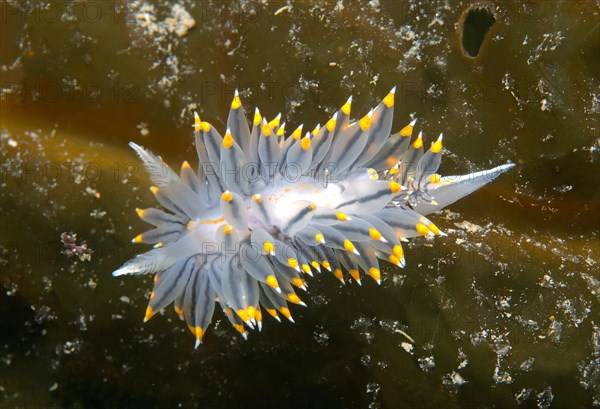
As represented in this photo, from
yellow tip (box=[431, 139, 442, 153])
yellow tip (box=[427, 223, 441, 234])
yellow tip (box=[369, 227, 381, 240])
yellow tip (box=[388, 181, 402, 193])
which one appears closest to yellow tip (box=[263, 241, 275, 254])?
yellow tip (box=[369, 227, 381, 240])

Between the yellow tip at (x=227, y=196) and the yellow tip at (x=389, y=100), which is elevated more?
the yellow tip at (x=389, y=100)

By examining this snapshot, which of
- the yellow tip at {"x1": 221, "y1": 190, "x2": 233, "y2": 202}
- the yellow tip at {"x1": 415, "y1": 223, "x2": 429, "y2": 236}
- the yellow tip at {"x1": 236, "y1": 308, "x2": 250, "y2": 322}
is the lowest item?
the yellow tip at {"x1": 236, "y1": 308, "x2": 250, "y2": 322}

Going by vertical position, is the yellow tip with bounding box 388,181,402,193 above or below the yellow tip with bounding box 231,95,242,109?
below

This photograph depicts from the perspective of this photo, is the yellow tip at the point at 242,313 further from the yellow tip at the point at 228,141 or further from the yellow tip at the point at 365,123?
the yellow tip at the point at 365,123

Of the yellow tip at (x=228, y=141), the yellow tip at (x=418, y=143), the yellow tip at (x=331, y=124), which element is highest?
the yellow tip at (x=228, y=141)

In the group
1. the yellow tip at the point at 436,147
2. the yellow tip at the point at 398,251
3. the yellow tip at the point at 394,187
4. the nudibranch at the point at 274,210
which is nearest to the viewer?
the yellow tip at the point at 394,187

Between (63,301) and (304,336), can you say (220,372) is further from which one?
(63,301)

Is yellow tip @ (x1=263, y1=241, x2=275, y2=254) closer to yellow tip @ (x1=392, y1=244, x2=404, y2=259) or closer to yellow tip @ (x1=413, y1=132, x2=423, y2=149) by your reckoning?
yellow tip @ (x1=392, y1=244, x2=404, y2=259)

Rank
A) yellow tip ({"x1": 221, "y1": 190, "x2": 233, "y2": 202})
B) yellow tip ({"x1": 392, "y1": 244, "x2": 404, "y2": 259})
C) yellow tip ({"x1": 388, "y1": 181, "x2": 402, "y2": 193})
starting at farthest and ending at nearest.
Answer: yellow tip ({"x1": 392, "y1": 244, "x2": 404, "y2": 259})
yellow tip ({"x1": 388, "y1": 181, "x2": 402, "y2": 193})
yellow tip ({"x1": 221, "y1": 190, "x2": 233, "y2": 202})

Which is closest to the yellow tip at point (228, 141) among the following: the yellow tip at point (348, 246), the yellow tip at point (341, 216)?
the yellow tip at point (341, 216)
